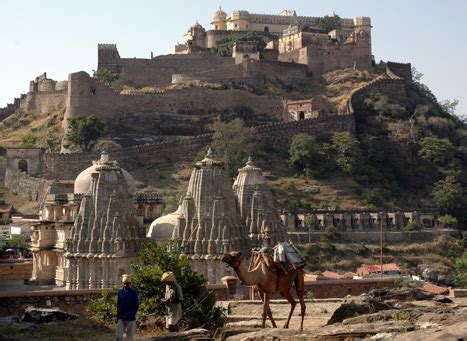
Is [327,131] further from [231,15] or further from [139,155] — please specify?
[231,15]

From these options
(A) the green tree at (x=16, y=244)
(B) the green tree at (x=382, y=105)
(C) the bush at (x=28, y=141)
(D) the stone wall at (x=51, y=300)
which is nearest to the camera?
(D) the stone wall at (x=51, y=300)

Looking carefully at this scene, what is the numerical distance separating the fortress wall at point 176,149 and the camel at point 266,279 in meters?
51.0

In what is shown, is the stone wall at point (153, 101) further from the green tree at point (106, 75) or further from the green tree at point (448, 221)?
the green tree at point (448, 221)

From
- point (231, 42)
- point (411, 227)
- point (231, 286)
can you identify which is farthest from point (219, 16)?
point (231, 286)

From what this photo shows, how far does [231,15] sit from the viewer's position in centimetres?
9606

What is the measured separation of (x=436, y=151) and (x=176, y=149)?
20.4 meters

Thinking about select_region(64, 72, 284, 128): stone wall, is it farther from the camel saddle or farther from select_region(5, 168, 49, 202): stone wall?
the camel saddle

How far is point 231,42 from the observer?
8738 cm

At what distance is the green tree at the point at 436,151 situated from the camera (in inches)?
2965

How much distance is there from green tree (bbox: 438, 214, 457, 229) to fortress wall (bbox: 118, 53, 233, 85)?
81.2ft

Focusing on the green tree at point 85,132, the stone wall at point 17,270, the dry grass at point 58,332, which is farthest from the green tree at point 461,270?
the dry grass at point 58,332

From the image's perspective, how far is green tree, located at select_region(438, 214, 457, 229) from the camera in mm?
64750

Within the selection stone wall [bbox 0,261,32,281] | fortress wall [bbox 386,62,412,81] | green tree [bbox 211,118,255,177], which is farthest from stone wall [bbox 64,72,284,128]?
stone wall [bbox 0,261,32,281]

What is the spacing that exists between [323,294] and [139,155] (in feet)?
144
